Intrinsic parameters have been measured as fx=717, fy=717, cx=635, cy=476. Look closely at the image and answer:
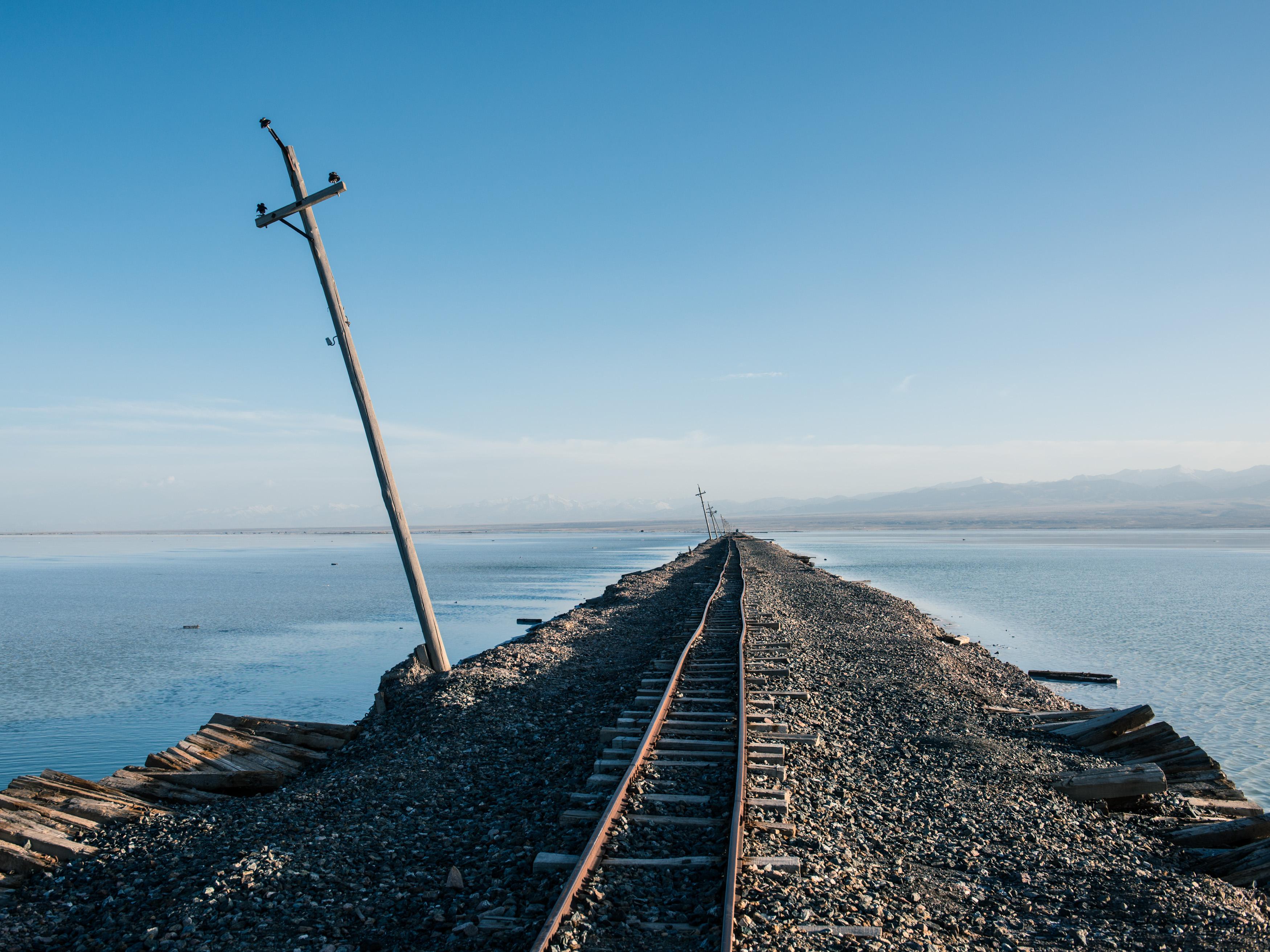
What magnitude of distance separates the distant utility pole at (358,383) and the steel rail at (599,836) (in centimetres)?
459

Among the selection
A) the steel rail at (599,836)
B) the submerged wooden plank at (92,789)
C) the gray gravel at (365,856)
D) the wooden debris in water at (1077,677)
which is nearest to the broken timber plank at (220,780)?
the gray gravel at (365,856)

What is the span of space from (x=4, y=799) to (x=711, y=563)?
45.8 meters

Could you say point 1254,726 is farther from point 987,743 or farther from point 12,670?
point 12,670

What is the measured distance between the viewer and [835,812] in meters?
6.83

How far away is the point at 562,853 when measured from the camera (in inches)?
→ 223

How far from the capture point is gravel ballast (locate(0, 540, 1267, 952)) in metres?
4.94

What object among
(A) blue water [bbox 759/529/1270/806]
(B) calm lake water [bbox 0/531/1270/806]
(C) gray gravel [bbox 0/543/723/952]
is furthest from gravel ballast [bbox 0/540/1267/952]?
(B) calm lake water [bbox 0/531/1270/806]

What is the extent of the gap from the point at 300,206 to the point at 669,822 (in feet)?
36.0

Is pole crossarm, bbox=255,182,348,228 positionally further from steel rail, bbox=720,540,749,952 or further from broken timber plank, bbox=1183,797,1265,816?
broken timber plank, bbox=1183,797,1265,816

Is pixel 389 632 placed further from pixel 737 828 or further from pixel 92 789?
pixel 737 828

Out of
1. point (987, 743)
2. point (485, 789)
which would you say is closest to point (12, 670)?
point (485, 789)

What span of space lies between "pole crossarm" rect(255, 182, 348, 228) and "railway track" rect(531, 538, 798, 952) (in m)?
9.40

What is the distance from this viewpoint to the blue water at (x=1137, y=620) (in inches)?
597

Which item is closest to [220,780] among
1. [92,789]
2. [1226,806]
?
[92,789]
